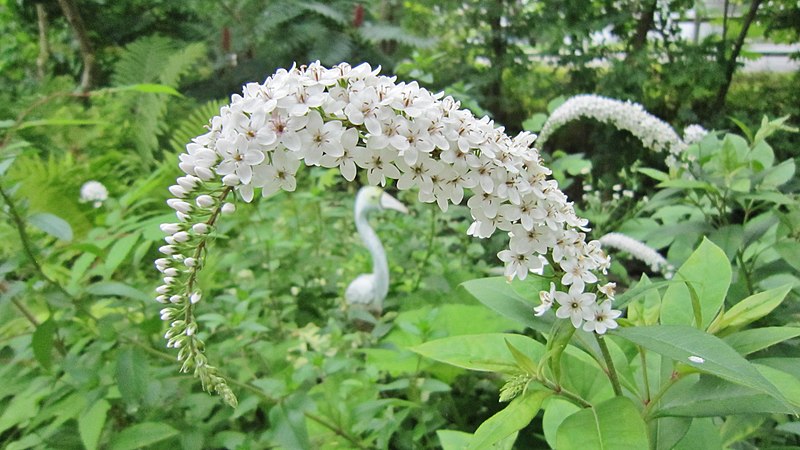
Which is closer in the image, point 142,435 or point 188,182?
point 188,182

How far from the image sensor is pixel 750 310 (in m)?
0.70

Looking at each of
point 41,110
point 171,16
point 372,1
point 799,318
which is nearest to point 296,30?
point 372,1

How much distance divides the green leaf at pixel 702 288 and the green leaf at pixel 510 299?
0.18m

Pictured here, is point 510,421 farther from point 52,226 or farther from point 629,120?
point 629,120

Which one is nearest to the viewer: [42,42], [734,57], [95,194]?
[95,194]

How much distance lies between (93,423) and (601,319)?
0.73m

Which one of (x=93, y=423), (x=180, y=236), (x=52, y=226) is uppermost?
(x=180, y=236)

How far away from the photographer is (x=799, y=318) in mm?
921

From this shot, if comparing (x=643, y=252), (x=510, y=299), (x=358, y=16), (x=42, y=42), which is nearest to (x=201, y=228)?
(x=510, y=299)

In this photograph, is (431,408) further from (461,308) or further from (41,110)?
(41,110)

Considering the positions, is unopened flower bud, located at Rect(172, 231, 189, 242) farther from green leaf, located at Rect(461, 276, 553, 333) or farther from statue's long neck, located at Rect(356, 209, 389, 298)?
statue's long neck, located at Rect(356, 209, 389, 298)

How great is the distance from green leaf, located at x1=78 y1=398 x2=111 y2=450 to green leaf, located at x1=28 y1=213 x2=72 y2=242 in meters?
0.27

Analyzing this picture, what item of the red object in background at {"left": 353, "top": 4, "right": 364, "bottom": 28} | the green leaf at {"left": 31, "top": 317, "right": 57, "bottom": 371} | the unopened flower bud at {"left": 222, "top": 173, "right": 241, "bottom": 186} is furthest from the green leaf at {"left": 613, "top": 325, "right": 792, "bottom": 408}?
the red object in background at {"left": 353, "top": 4, "right": 364, "bottom": 28}

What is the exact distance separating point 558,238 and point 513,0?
3290 mm
